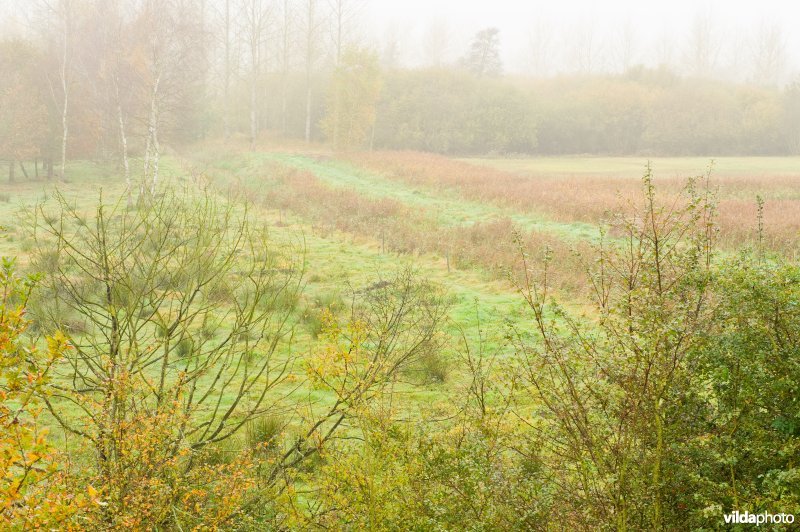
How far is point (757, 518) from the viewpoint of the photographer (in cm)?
282

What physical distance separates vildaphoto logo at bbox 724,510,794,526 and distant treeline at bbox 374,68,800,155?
4276cm

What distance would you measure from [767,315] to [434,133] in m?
43.5

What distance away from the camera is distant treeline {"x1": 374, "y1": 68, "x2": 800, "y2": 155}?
146ft

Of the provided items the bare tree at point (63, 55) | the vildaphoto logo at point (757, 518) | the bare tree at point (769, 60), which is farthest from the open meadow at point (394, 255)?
the bare tree at point (769, 60)

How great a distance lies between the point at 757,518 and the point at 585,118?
47.7m

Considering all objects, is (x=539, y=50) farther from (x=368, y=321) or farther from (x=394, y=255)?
(x=368, y=321)

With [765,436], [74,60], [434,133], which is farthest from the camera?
[434,133]

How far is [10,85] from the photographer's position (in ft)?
79.8

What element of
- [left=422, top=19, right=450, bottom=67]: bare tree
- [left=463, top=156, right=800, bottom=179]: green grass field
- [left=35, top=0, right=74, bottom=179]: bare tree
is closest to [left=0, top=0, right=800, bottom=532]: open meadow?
[left=35, top=0, right=74, bottom=179]: bare tree

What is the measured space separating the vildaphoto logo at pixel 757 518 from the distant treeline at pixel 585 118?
4276 cm

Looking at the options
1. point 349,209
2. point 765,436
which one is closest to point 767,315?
point 765,436

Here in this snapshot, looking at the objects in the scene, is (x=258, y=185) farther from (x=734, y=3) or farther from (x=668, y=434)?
(x=734, y=3)

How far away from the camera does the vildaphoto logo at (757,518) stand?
274cm

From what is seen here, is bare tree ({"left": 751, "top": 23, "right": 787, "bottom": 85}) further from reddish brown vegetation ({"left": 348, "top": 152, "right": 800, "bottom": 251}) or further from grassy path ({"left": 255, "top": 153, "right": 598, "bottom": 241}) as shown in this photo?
grassy path ({"left": 255, "top": 153, "right": 598, "bottom": 241})
